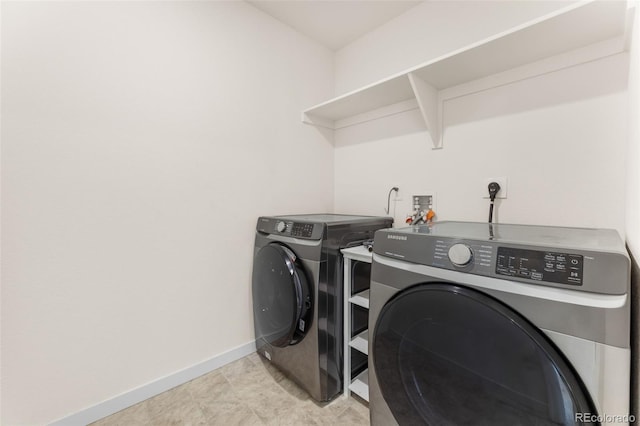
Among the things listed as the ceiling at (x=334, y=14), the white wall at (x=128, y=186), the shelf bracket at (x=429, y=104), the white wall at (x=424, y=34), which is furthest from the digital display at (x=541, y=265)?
the ceiling at (x=334, y=14)

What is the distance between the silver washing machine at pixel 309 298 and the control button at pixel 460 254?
0.64 meters

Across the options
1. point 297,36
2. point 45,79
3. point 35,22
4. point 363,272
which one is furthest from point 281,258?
point 297,36

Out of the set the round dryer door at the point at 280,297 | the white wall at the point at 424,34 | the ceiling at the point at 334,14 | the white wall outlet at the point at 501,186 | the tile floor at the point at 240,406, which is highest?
the ceiling at the point at 334,14

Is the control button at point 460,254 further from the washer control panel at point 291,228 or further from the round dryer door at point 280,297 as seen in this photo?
the round dryer door at point 280,297

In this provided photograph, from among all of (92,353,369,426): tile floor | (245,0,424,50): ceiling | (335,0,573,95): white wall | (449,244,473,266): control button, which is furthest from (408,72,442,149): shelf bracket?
(92,353,369,426): tile floor

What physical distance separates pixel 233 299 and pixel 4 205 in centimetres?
114

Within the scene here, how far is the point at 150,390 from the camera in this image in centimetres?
142

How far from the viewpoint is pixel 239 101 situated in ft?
5.67

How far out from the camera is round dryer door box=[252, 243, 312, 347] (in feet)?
4.40

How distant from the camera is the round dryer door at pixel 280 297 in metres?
1.34

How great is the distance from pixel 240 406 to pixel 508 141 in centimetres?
195

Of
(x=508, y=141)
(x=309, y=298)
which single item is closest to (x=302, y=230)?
(x=309, y=298)

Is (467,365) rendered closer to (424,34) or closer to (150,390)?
(150,390)

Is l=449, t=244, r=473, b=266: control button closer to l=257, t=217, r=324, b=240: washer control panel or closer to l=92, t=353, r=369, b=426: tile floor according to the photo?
l=257, t=217, r=324, b=240: washer control panel
